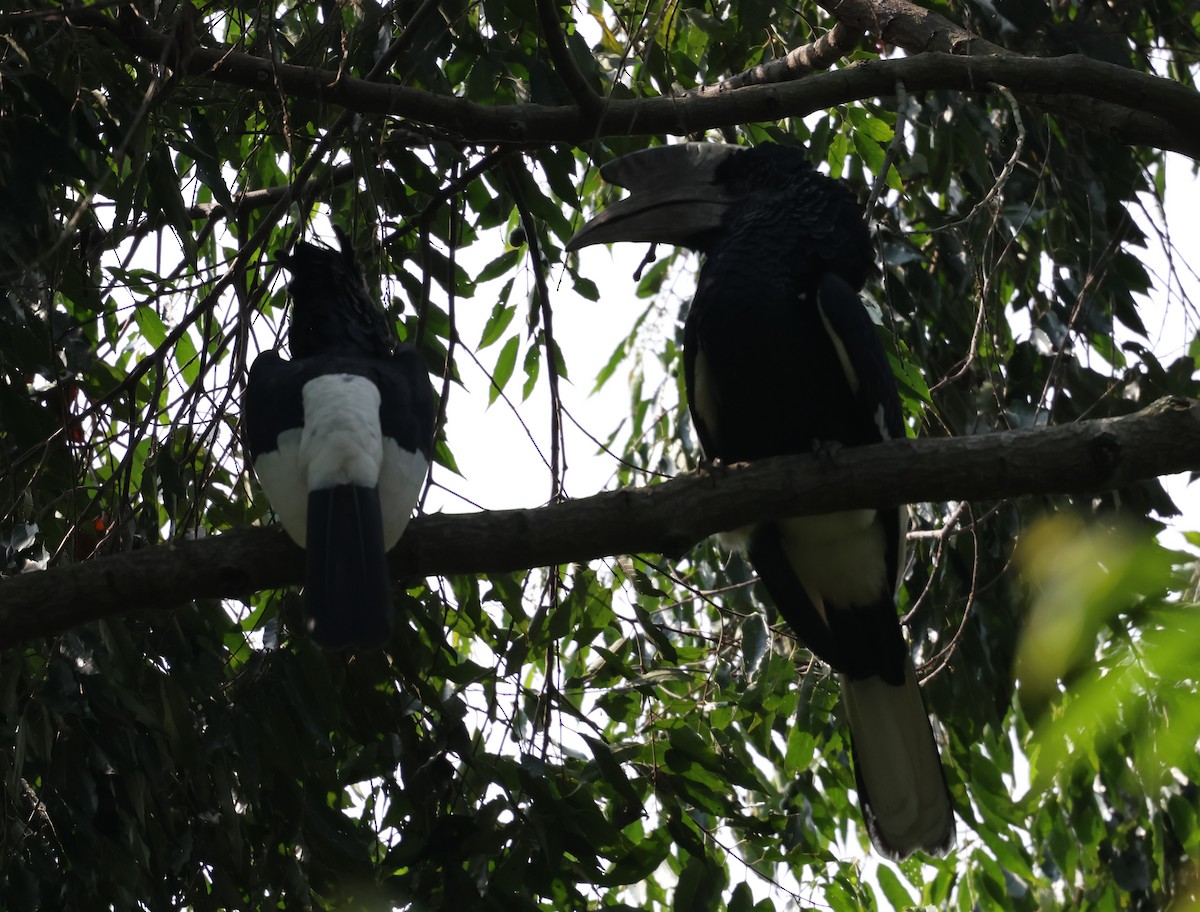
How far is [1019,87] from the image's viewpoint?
8.16 feet

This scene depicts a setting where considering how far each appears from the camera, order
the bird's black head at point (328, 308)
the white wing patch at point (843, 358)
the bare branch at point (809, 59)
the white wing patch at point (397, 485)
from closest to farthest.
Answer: the white wing patch at point (397, 485) → the white wing patch at point (843, 358) → the bird's black head at point (328, 308) → the bare branch at point (809, 59)

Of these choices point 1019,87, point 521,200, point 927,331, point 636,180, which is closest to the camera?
point 1019,87

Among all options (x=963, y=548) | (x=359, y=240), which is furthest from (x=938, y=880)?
(x=359, y=240)

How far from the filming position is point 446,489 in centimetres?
267

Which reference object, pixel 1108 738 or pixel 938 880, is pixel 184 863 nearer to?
pixel 1108 738

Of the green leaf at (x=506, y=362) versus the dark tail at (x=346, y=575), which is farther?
the green leaf at (x=506, y=362)

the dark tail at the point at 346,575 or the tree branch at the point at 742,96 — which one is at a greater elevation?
the tree branch at the point at 742,96

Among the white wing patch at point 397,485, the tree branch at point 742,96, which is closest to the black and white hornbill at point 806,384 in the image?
the tree branch at point 742,96

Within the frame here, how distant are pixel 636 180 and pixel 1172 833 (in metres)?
2.17

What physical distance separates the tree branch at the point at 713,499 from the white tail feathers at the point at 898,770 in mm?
832

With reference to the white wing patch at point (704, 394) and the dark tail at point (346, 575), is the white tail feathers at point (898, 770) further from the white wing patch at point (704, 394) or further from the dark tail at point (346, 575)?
the dark tail at point (346, 575)

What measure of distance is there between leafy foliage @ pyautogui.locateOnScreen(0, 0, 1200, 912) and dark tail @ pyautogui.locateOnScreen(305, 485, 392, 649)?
31 cm

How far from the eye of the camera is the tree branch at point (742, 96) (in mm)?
2402

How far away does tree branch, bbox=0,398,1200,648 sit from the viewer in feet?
6.89
